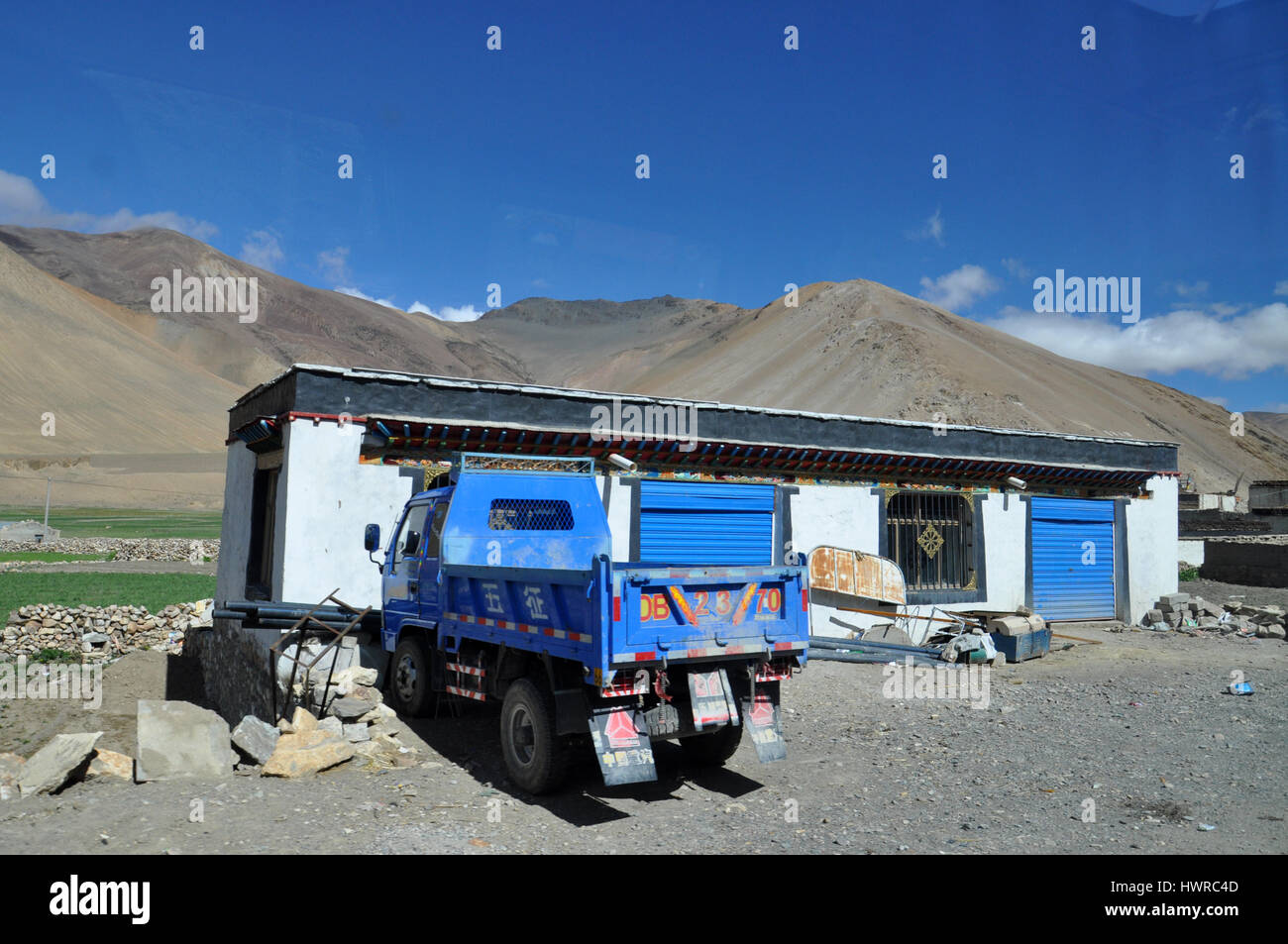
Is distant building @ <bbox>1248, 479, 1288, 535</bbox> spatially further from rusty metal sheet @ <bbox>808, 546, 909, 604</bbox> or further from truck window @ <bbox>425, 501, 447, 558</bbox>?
truck window @ <bbox>425, 501, 447, 558</bbox>

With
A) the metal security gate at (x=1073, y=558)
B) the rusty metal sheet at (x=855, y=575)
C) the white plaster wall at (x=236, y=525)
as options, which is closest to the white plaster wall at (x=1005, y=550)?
the metal security gate at (x=1073, y=558)

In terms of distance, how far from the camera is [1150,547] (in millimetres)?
22812

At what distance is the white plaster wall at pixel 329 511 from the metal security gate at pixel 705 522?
15.1 ft

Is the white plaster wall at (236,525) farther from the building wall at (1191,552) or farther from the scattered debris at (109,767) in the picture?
the building wall at (1191,552)

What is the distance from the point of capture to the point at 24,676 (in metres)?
18.0

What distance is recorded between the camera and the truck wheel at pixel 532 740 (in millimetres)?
7500

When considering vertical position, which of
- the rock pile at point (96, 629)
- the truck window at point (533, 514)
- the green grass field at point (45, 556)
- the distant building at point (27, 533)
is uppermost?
the truck window at point (533, 514)

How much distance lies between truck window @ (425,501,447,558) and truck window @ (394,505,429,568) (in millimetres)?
191

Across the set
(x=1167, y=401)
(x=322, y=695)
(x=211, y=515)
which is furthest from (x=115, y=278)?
(x=322, y=695)

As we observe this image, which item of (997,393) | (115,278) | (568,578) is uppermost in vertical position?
(115,278)

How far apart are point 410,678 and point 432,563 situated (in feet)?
5.71

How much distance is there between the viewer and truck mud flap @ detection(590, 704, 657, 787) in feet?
23.1
